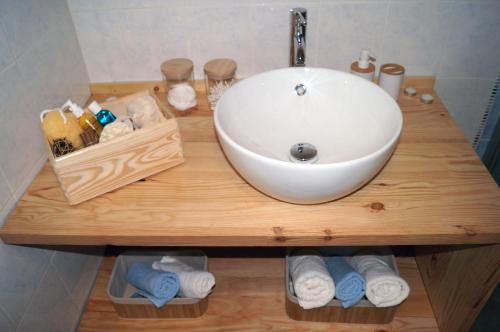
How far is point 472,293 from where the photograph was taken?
1.02m

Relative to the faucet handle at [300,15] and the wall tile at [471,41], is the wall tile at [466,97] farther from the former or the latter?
the faucet handle at [300,15]

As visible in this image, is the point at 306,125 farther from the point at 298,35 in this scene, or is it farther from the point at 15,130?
the point at 15,130

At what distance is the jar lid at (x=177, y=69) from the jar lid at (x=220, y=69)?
5 cm

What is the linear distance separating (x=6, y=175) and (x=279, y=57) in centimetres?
83

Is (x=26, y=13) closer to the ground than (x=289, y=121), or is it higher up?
higher up

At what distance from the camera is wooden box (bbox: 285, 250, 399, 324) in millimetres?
1163

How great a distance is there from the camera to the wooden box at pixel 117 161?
86 cm

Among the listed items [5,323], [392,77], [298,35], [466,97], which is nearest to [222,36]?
[298,35]

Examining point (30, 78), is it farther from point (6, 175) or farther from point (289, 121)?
point (289, 121)

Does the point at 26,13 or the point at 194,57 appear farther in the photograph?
Result: the point at 194,57

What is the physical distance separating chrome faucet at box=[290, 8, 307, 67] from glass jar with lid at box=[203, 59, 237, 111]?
7.7 inches

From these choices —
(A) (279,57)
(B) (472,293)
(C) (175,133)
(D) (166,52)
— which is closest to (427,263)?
(B) (472,293)

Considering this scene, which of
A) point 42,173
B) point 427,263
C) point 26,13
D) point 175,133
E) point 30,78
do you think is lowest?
point 427,263

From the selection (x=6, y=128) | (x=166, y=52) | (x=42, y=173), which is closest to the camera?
(x=6, y=128)
